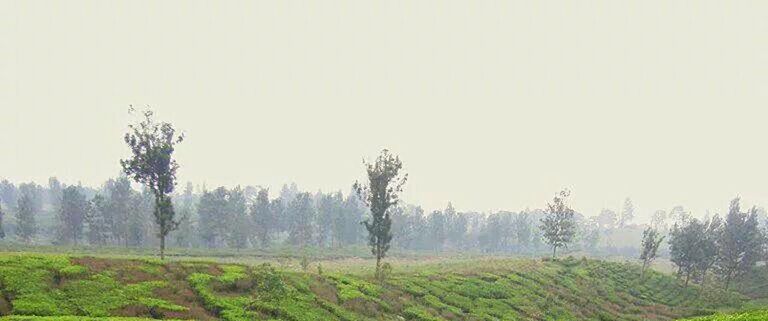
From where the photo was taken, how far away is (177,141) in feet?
168

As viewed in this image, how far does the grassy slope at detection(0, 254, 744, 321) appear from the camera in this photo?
32281 mm

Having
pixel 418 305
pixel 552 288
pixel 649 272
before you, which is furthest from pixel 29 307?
pixel 649 272

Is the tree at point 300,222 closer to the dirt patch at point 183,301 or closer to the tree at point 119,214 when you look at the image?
the tree at point 119,214

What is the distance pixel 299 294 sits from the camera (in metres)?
42.0

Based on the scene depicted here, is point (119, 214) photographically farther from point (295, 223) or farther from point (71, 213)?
point (295, 223)

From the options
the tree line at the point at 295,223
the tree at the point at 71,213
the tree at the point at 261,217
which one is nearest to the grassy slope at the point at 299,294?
the tree line at the point at 295,223

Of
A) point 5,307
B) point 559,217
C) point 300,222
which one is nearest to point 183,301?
point 5,307

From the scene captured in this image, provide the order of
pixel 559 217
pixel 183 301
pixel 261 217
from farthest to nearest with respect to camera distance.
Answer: pixel 261 217 → pixel 559 217 → pixel 183 301

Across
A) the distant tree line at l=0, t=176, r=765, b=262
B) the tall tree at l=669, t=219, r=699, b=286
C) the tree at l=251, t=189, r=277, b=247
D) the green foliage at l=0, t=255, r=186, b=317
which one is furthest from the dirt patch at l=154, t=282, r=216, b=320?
the tree at l=251, t=189, r=277, b=247

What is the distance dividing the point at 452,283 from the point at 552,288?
712 inches

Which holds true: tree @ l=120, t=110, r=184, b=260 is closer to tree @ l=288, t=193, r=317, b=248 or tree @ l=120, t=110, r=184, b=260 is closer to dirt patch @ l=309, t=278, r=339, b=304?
dirt patch @ l=309, t=278, r=339, b=304

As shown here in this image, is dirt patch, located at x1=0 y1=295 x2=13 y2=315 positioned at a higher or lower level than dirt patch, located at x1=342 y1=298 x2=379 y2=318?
higher

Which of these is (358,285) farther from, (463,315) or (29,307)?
(29,307)

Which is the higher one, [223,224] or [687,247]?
[223,224]
